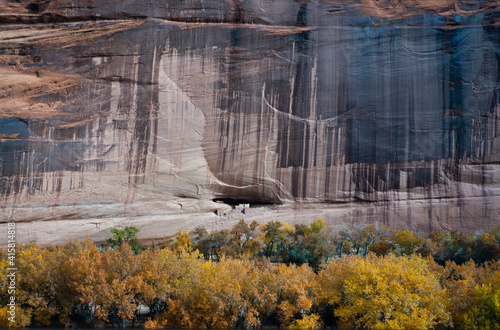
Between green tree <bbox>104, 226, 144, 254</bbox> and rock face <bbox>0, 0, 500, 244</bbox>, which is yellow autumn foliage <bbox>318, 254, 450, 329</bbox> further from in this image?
green tree <bbox>104, 226, 144, 254</bbox>

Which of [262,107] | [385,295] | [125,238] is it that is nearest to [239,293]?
[385,295]

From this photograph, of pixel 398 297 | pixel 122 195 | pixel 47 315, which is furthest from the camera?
pixel 122 195

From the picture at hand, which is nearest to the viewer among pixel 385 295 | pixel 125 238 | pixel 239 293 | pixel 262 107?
pixel 385 295

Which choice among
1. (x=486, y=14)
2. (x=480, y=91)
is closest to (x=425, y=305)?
(x=480, y=91)

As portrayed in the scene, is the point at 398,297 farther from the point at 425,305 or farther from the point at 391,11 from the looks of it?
the point at 391,11

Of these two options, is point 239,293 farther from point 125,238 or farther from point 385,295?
point 125,238

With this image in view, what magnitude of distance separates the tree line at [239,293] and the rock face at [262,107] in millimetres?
5235

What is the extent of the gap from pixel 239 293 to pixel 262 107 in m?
11.2

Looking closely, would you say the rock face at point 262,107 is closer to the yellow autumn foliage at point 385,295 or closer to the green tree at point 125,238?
the green tree at point 125,238

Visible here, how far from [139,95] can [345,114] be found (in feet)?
37.0

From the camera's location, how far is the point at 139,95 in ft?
84.2

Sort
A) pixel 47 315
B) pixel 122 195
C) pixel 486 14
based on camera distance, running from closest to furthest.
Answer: pixel 47 315
pixel 122 195
pixel 486 14

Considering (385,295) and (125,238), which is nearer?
(385,295)

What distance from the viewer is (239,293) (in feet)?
60.6
